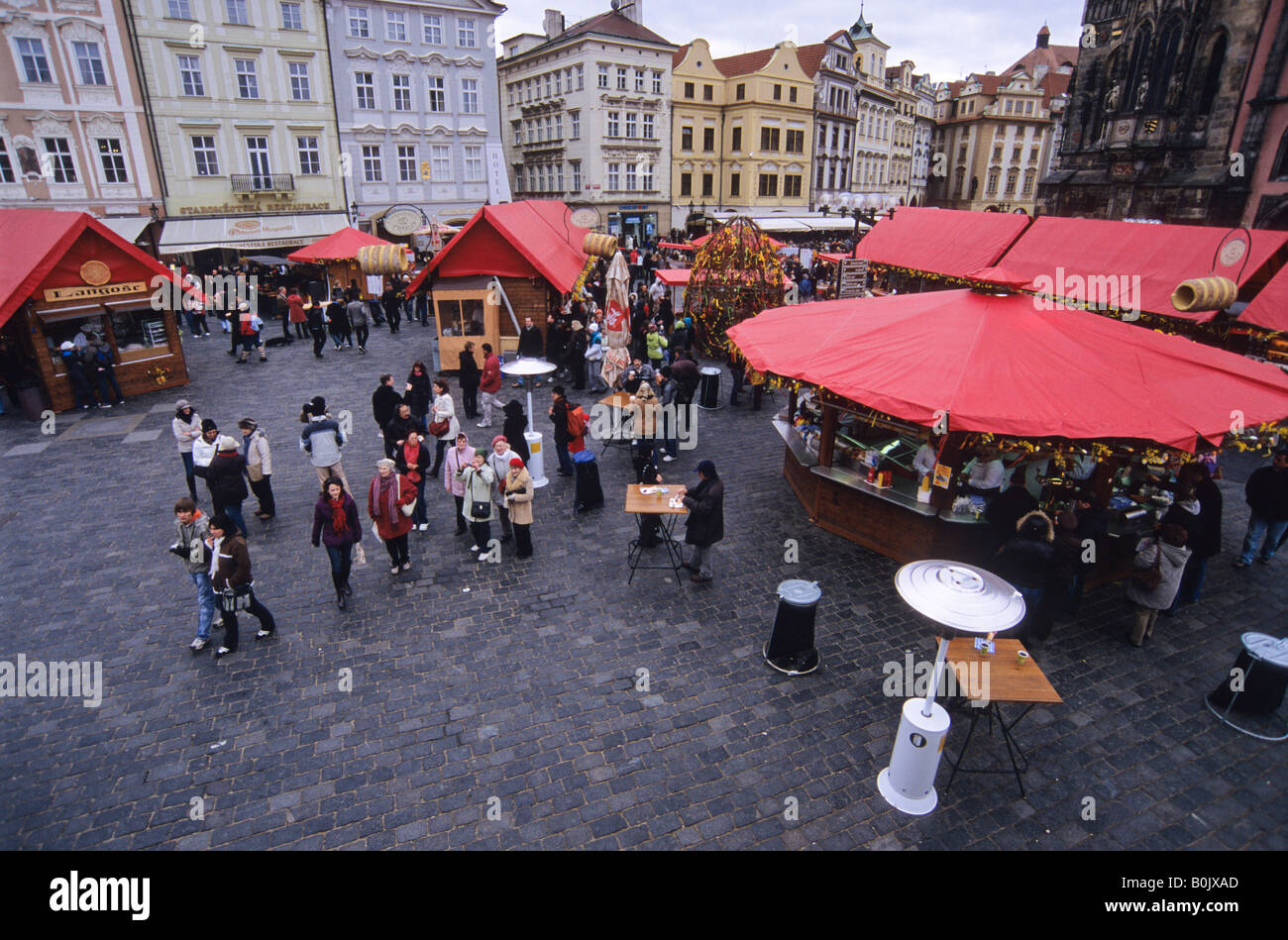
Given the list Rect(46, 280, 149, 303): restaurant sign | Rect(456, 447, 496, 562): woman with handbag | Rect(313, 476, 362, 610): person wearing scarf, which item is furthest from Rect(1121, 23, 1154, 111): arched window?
Rect(46, 280, 149, 303): restaurant sign

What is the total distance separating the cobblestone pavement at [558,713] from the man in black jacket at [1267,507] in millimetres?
288

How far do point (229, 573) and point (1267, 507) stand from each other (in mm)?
12841

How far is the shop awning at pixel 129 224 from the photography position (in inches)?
1085

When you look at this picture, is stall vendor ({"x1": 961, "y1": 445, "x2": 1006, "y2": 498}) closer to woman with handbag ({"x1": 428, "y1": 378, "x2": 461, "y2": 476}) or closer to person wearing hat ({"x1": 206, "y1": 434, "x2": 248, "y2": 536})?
woman with handbag ({"x1": 428, "y1": 378, "x2": 461, "y2": 476})

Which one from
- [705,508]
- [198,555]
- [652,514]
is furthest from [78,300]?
[705,508]

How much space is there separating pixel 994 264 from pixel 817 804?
19018mm

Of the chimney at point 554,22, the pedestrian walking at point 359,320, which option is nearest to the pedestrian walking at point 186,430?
the pedestrian walking at point 359,320

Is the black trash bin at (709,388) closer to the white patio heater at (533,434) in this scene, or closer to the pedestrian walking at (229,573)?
the white patio heater at (533,434)

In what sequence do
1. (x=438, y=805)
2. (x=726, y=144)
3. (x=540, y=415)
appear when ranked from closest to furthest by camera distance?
(x=438, y=805) < (x=540, y=415) < (x=726, y=144)

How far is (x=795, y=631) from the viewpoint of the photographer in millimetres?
7000

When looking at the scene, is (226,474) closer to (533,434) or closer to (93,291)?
(533,434)

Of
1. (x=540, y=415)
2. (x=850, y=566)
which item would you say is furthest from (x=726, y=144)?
(x=850, y=566)
